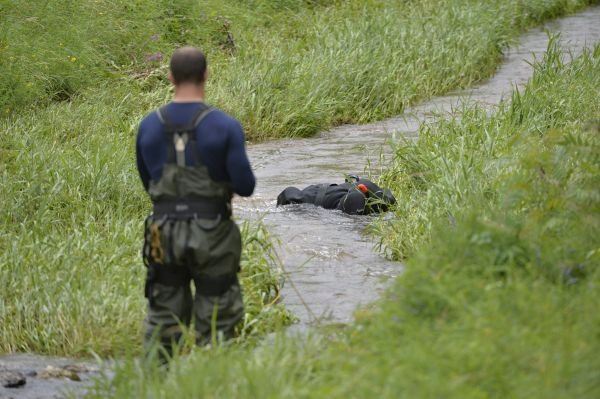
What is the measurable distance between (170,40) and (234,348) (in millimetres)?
10190

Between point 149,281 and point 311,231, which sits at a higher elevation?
point 149,281

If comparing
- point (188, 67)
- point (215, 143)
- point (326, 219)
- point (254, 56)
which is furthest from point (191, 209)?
point (254, 56)

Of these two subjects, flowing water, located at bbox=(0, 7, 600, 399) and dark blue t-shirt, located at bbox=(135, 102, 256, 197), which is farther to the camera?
flowing water, located at bbox=(0, 7, 600, 399)

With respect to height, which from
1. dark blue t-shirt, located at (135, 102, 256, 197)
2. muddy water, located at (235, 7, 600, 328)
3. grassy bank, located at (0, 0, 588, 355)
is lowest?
muddy water, located at (235, 7, 600, 328)

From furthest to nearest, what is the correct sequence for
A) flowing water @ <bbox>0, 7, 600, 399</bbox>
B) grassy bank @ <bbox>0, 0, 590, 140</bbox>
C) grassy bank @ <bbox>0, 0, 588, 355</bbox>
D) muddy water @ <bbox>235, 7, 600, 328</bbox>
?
grassy bank @ <bbox>0, 0, 590, 140</bbox> → muddy water @ <bbox>235, 7, 600, 328</bbox> → grassy bank @ <bbox>0, 0, 588, 355</bbox> → flowing water @ <bbox>0, 7, 600, 399</bbox>

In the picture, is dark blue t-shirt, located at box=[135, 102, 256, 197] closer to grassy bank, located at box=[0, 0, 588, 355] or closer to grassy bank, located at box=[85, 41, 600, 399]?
grassy bank, located at box=[85, 41, 600, 399]

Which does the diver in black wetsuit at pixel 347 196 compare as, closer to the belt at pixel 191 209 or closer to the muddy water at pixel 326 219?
the muddy water at pixel 326 219

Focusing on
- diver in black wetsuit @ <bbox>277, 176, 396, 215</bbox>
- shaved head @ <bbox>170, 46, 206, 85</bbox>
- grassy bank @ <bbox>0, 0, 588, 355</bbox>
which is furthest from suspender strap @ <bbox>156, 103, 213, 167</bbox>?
diver in black wetsuit @ <bbox>277, 176, 396, 215</bbox>

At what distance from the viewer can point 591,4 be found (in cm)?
2572

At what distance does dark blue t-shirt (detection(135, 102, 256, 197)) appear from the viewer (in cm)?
541

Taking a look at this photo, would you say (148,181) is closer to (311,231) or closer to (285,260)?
(285,260)

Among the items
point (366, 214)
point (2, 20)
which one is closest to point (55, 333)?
point (366, 214)

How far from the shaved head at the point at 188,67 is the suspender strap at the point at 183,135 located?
5.6 inches

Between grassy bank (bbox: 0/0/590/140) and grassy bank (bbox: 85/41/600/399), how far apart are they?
20.8 feet
